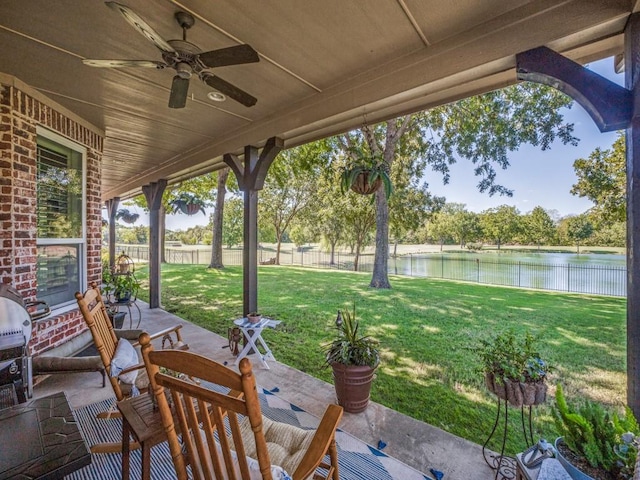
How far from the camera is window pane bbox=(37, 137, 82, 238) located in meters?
3.16

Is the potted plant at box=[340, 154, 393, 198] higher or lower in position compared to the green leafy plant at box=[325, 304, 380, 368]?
higher

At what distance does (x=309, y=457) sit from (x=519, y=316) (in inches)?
233

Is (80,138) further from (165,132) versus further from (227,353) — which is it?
(227,353)

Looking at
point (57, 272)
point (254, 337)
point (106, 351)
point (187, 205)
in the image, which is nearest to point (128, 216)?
point (187, 205)

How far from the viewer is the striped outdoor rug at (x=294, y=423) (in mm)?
1855

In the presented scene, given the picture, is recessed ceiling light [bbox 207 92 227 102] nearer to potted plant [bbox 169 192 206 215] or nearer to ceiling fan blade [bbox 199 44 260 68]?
ceiling fan blade [bbox 199 44 260 68]

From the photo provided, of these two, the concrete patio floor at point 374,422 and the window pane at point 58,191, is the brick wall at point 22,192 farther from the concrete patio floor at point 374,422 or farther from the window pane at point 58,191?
the concrete patio floor at point 374,422

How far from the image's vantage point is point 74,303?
3.54 metres

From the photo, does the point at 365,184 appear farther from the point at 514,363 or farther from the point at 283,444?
the point at 283,444

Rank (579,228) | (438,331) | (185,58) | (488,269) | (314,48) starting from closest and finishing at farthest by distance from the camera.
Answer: (185,58) → (314,48) → (438,331) → (579,228) → (488,269)

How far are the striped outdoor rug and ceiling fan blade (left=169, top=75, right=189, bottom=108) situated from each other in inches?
96.8

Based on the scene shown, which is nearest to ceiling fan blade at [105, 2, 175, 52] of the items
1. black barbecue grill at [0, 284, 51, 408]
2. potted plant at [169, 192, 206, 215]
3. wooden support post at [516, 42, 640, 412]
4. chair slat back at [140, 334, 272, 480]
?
chair slat back at [140, 334, 272, 480]

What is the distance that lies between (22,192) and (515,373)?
13.4ft

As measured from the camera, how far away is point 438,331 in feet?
15.9
